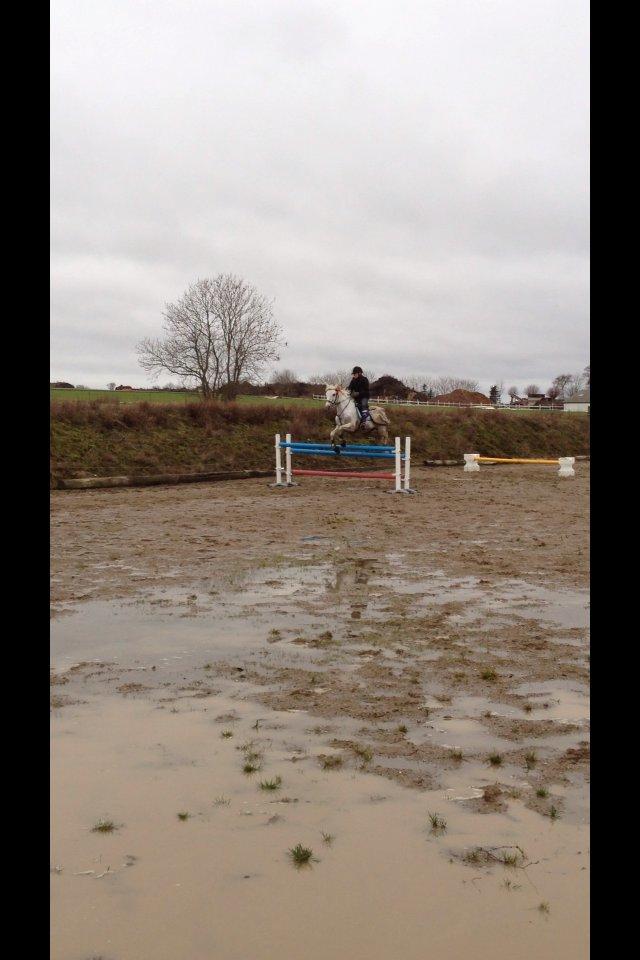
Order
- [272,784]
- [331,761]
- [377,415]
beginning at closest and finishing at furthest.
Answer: [272,784]
[331,761]
[377,415]

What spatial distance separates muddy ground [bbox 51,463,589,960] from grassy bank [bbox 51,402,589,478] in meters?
14.6

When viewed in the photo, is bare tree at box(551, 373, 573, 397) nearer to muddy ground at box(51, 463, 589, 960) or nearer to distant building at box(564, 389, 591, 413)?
distant building at box(564, 389, 591, 413)

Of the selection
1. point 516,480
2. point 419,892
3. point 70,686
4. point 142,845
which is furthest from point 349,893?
point 516,480

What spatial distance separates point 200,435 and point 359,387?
8.91 m

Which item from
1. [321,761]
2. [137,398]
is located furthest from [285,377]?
[321,761]

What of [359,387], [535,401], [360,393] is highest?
[535,401]

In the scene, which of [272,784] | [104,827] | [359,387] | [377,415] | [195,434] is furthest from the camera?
[195,434]

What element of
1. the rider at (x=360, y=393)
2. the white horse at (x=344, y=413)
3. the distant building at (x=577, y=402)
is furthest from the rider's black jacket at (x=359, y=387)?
the distant building at (x=577, y=402)

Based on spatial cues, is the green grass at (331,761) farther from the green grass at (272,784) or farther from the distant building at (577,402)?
the distant building at (577,402)

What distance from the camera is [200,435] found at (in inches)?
1024

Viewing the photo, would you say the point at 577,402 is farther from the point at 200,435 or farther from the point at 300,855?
the point at 300,855

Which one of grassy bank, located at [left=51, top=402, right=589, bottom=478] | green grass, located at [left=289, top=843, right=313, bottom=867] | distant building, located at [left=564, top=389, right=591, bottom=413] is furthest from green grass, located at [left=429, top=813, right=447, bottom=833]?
distant building, located at [left=564, top=389, right=591, bottom=413]

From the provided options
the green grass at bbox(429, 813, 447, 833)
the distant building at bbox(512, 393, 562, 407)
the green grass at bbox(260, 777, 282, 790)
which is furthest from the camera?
the distant building at bbox(512, 393, 562, 407)

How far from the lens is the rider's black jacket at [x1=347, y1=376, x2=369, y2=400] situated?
1864 centimetres
